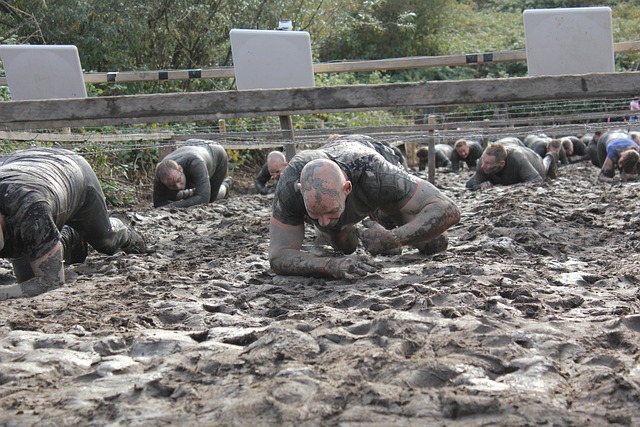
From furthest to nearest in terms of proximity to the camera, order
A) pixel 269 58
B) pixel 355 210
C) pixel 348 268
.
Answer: pixel 269 58
pixel 355 210
pixel 348 268

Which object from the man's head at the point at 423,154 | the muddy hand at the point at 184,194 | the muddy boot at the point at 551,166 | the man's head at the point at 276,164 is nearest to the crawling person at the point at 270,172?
the man's head at the point at 276,164

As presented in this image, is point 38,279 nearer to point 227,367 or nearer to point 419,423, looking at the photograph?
point 227,367

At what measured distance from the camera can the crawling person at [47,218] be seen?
4648 mm

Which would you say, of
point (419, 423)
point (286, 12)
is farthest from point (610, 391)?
point (286, 12)

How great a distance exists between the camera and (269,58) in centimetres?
658

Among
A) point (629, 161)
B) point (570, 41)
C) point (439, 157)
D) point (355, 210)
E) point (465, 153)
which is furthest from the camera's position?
point (439, 157)

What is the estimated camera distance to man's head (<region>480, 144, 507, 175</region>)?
35.2 ft

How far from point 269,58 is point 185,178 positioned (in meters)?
3.22

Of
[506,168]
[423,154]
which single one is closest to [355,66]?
[506,168]

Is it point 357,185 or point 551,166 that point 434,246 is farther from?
point 551,166

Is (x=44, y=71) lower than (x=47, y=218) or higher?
higher

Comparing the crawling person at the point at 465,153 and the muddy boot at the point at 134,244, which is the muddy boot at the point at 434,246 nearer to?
the muddy boot at the point at 134,244

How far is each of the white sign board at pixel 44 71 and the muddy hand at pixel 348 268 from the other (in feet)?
10.1

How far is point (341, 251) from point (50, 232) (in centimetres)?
195
